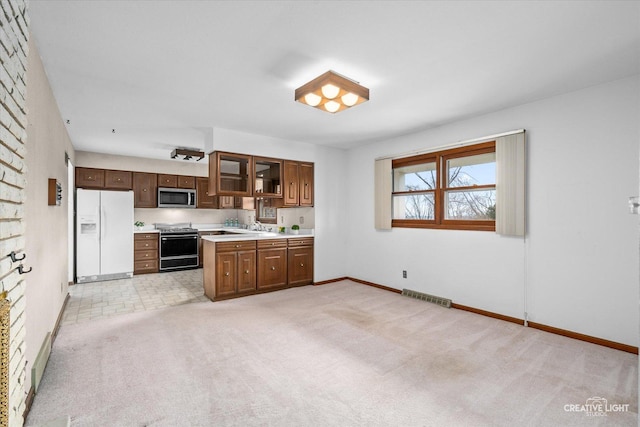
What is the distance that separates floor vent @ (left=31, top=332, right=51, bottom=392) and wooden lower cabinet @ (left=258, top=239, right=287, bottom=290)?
8.44 ft

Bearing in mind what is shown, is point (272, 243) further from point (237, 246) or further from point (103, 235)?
point (103, 235)

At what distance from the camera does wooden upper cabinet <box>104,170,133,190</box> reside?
20.0ft

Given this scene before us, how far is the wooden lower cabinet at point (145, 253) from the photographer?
6.18 meters

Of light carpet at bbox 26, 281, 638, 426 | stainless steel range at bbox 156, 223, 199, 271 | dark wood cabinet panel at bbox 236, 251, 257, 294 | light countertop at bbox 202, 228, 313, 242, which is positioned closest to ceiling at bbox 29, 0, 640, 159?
light countertop at bbox 202, 228, 313, 242

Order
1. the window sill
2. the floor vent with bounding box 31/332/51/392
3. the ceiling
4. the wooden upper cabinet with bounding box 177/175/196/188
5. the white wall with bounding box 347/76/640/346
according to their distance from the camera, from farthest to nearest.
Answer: the wooden upper cabinet with bounding box 177/175/196/188 → the window sill → the white wall with bounding box 347/76/640/346 → the floor vent with bounding box 31/332/51/392 → the ceiling

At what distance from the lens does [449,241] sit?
4145mm

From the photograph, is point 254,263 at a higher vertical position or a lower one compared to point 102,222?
lower

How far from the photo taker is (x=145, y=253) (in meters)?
6.27

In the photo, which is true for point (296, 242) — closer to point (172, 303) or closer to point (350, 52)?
point (172, 303)

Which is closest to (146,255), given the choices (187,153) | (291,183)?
(187,153)

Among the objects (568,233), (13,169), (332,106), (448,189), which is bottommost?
(568,233)

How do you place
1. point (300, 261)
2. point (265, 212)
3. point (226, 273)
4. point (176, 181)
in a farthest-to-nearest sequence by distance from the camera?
point (176, 181) < point (265, 212) < point (300, 261) < point (226, 273)

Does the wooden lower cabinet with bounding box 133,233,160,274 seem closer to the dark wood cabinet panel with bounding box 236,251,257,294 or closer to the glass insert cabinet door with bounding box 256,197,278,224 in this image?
the glass insert cabinet door with bounding box 256,197,278,224

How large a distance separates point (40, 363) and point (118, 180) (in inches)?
188
